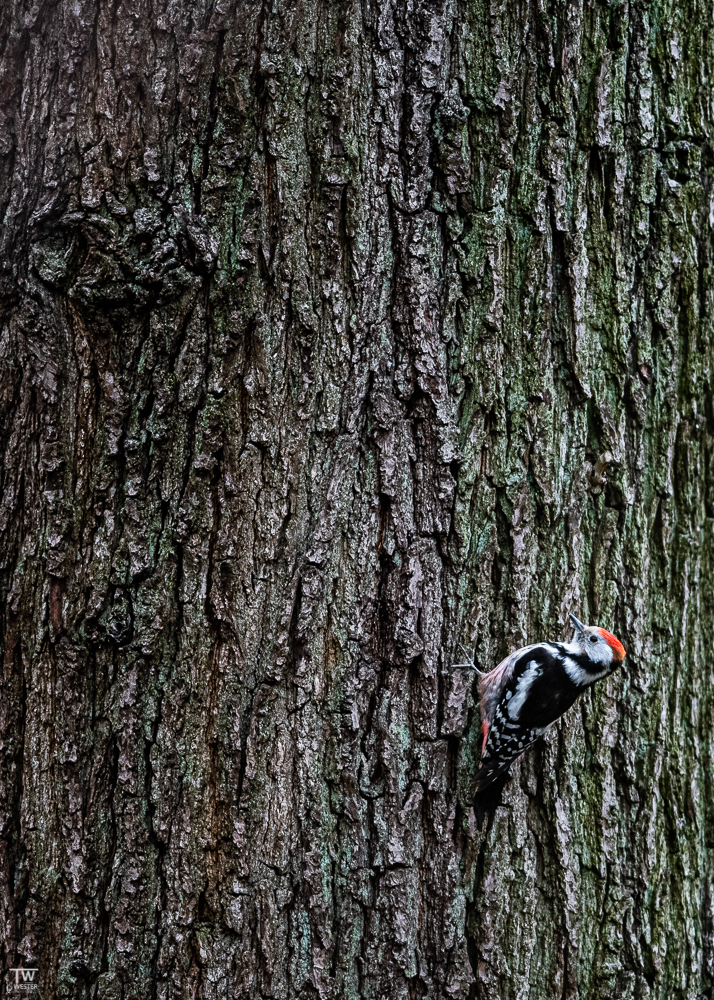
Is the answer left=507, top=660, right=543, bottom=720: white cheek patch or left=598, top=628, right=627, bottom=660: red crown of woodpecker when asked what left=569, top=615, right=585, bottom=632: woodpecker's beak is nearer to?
left=598, top=628, right=627, bottom=660: red crown of woodpecker

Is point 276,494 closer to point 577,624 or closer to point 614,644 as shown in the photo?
point 577,624

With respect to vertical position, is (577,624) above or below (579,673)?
above

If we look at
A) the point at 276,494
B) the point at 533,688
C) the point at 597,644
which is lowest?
the point at 533,688

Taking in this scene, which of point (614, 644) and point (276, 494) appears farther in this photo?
point (614, 644)

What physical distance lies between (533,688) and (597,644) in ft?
0.74

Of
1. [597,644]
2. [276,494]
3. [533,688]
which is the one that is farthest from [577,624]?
[276,494]

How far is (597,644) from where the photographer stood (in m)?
2.16

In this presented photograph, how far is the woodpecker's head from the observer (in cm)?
214

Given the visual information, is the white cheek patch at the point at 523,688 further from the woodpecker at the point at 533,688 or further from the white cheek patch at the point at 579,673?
the white cheek patch at the point at 579,673

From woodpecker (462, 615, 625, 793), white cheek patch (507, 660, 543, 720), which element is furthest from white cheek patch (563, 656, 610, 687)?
white cheek patch (507, 660, 543, 720)

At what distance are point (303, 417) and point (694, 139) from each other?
4.90 feet

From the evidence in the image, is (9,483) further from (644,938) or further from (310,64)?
(644,938)

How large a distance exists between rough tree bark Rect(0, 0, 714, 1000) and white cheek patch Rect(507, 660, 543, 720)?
0.14 m

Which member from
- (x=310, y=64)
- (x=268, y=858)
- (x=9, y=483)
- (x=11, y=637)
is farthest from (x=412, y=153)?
(x=268, y=858)
